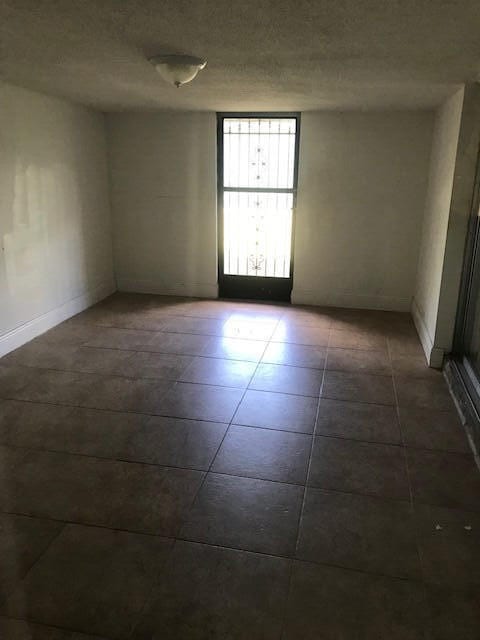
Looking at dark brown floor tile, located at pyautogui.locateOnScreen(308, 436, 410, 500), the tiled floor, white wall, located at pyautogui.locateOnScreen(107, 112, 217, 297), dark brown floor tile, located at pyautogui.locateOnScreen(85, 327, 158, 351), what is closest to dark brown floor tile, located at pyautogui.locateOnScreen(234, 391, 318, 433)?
the tiled floor

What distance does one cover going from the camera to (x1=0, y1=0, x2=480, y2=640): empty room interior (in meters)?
1.92

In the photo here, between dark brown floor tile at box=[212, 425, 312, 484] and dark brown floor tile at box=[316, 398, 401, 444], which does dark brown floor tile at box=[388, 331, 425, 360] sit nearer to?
dark brown floor tile at box=[316, 398, 401, 444]

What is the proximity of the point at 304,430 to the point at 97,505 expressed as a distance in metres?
1.25

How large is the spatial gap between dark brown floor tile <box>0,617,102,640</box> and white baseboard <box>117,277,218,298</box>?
4.35 metres

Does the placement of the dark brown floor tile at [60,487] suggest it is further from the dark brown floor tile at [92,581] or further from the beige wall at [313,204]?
the beige wall at [313,204]

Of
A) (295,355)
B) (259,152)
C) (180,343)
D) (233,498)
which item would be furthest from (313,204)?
(233,498)

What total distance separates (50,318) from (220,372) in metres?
1.90

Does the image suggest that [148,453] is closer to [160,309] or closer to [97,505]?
[97,505]

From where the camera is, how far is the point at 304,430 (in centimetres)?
296

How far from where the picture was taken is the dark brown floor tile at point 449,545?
1.93m

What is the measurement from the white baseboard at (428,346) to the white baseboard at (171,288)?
2262 mm

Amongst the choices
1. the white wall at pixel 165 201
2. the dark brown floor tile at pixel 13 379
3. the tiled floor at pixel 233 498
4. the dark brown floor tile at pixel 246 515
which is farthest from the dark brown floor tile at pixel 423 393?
the white wall at pixel 165 201

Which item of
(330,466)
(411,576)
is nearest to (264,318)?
(330,466)

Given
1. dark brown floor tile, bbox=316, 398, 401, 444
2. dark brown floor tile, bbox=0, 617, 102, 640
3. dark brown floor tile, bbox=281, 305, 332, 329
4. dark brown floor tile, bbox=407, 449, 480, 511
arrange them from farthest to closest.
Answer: dark brown floor tile, bbox=281, 305, 332, 329 < dark brown floor tile, bbox=316, 398, 401, 444 < dark brown floor tile, bbox=407, 449, 480, 511 < dark brown floor tile, bbox=0, 617, 102, 640
